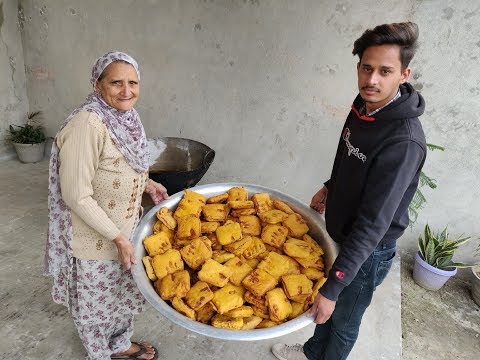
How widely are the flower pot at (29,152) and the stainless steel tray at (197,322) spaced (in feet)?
12.8

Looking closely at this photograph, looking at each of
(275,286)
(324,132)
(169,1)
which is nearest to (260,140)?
(324,132)

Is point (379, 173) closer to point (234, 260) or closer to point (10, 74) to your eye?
point (234, 260)

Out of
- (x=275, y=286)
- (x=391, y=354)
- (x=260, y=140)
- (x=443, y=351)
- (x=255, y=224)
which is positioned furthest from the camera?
(x=260, y=140)

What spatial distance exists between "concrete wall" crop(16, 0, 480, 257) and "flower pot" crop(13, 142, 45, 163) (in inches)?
54.0

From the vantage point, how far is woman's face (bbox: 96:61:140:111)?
5.05 ft

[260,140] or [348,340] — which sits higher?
[260,140]

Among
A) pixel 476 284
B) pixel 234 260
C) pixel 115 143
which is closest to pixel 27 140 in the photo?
pixel 115 143

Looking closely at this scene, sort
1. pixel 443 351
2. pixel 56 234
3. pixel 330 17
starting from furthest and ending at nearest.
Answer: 1. pixel 330 17
2. pixel 443 351
3. pixel 56 234

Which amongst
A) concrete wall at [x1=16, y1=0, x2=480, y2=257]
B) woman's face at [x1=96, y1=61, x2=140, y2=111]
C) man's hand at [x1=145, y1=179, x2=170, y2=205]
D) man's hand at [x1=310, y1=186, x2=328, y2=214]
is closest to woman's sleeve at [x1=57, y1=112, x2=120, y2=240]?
woman's face at [x1=96, y1=61, x2=140, y2=111]

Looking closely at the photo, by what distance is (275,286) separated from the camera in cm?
167

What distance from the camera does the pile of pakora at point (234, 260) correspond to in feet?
5.09

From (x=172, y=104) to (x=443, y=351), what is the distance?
3.59m

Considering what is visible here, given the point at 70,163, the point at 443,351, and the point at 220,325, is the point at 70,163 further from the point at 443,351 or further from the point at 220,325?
the point at 443,351

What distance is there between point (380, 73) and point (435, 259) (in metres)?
2.64
